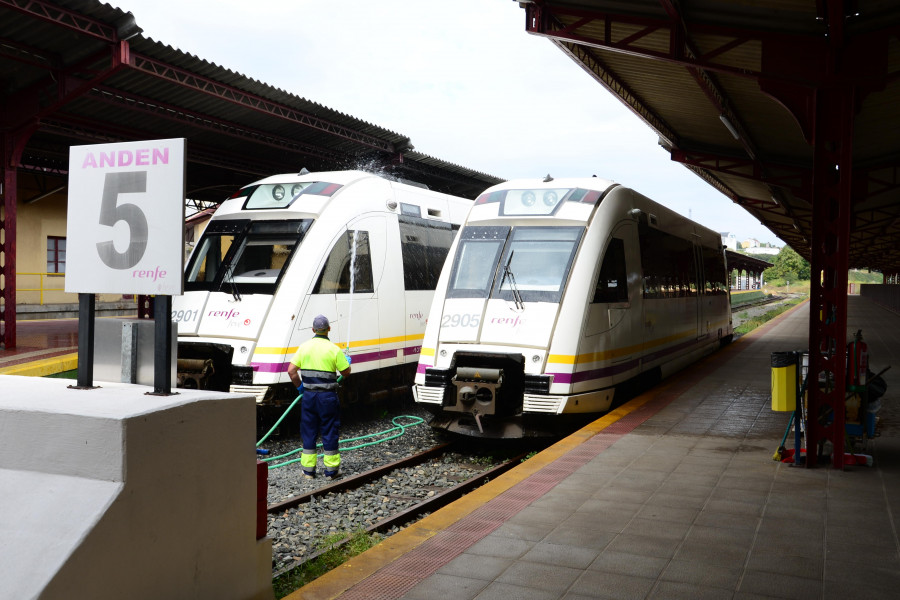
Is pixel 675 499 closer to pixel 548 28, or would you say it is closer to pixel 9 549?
pixel 9 549

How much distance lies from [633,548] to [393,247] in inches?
290

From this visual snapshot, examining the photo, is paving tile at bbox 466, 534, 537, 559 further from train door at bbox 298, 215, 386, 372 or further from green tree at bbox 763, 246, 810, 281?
green tree at bbox 763, 246, 810, 281

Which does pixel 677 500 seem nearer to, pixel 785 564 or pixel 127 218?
pixel 785 564

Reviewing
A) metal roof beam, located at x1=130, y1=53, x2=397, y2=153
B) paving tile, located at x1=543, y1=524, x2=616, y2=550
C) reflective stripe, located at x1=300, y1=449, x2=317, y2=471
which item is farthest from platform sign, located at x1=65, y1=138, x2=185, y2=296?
metal roof beam, located at x1=130, y1=53, x2=397, y2=153

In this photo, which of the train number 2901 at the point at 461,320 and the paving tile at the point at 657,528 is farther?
the train number 2901 at the point at 461,320

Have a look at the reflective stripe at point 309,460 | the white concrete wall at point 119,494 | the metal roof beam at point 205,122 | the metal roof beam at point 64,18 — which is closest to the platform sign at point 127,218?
the white concrete wall at point 119,494

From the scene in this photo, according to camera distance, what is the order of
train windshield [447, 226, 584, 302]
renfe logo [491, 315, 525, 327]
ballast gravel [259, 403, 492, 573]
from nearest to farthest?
ballast gravel [259, 403, 492, 573] → renfe logo [491, 315, 525, 327] → train windshield [447, 226, 584, 302]

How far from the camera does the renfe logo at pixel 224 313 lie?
966 centimetres

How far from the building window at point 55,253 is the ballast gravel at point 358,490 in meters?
17.9

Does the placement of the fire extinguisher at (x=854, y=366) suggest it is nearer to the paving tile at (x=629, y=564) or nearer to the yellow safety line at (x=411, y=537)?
the yellow safety line at (x=411, y=537)

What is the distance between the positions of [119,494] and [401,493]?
185 inches

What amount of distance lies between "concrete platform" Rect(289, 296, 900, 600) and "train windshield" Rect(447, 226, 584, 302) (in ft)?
6.06

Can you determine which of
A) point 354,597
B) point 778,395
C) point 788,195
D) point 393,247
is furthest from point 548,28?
point 788,195

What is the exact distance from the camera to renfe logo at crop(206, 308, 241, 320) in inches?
380
